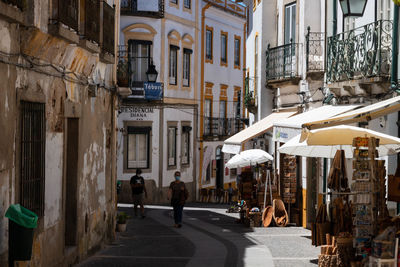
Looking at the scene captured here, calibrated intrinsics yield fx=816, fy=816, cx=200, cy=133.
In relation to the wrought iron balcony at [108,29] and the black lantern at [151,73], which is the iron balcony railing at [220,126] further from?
the wrought iron balcony at [108,29]

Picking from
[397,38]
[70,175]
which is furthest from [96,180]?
[397,38]

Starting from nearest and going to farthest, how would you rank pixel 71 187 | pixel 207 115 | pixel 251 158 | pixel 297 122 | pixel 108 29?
pixel 71 187 → pixel 108 29 → pixel 297 122 → pixel 251 158 → pixel 207 115

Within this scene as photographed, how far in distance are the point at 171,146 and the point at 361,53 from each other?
22.5m

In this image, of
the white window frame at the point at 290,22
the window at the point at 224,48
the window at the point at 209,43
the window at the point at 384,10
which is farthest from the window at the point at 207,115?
the window at the point at 384,10

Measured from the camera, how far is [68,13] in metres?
12.6

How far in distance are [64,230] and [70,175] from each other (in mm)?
1225

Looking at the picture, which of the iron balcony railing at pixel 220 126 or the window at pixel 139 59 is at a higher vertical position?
the window at pixel 139 59

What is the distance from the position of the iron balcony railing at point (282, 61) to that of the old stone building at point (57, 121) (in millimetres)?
Answer: 7468

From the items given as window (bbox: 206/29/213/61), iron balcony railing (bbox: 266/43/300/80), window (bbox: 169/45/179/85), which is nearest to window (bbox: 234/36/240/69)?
window (bbox: 206/29/213/61)

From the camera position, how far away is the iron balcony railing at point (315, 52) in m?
22.7

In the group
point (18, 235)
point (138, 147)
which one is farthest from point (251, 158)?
point (18, 235)

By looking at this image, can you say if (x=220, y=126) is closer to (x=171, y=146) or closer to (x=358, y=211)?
(x=171, y=146)

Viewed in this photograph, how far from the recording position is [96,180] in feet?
55.8

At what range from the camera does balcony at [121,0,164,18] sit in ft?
124
